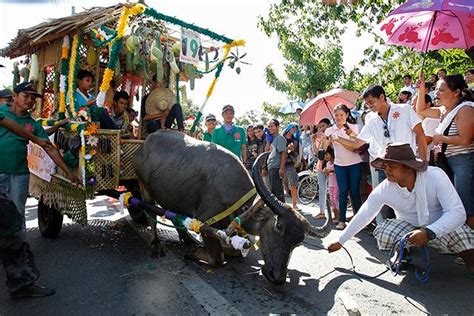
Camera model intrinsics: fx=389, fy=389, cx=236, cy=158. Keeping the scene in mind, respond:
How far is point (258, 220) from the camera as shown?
3.87 meters

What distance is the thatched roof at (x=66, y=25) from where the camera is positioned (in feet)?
16.0

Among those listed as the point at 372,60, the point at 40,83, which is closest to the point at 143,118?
the point at 40,83

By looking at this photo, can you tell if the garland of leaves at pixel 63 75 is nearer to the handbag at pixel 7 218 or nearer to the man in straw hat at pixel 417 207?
the handbag at pixel 7 218

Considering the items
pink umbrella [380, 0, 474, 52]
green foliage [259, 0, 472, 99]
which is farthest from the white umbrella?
pink umbrella [380, 0, 474, 52]

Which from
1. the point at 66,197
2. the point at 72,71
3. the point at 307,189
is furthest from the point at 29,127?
the point at 307,189

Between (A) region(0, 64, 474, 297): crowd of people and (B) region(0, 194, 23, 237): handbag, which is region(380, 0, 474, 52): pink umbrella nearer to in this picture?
(A) region(0, 64, 474, 297): crowd of people

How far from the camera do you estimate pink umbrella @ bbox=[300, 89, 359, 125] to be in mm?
6902

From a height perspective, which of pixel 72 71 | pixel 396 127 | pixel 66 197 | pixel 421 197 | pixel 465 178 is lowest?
pixel 66 197

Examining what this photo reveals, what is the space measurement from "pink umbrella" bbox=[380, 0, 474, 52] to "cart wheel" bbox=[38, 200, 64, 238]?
16.9 feet

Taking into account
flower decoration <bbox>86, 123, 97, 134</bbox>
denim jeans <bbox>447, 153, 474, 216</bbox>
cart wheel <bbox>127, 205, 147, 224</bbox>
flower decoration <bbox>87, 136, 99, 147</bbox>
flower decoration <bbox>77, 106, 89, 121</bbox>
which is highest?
flower decoration <bbox>77, 106, 89, 121</bbox>

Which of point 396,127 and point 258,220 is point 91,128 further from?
point 396,127

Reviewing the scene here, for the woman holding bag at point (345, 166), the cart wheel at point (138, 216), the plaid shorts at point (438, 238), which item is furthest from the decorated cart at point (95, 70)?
the plaid shorts at point (438, 238)

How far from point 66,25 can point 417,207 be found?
476cm

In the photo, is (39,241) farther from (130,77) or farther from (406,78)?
(406,78)
